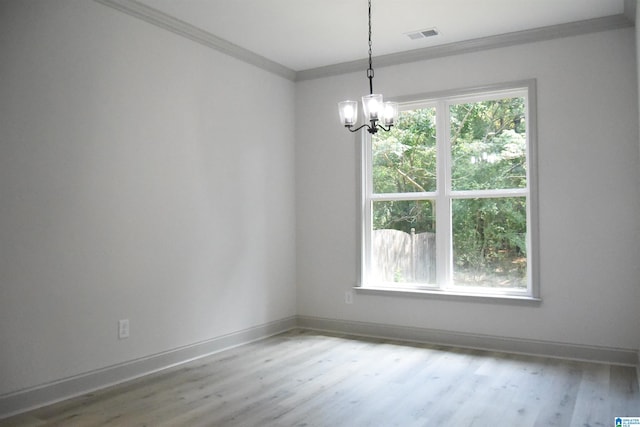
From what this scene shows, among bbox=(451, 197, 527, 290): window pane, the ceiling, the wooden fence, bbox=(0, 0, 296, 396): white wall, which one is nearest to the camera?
bbox=(0, 0, 296, 396): white wall

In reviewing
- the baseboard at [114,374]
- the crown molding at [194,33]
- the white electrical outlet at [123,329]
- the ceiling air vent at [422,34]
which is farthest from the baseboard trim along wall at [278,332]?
the ceiling air vent at [422,34]

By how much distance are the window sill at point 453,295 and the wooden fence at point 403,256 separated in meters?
0.14

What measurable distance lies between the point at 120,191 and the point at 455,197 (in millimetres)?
2906

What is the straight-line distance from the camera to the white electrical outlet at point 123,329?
3.72m

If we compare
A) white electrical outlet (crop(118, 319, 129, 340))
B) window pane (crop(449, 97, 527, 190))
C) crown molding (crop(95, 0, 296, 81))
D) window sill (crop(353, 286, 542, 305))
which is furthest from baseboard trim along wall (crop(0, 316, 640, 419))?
crown molding (crop(95, 0, 296, 81))

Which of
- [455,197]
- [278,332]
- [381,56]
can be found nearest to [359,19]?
[381,56]

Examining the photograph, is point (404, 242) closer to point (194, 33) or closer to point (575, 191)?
point (575, 191)

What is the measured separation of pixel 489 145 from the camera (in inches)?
187

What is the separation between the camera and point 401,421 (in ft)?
9.78

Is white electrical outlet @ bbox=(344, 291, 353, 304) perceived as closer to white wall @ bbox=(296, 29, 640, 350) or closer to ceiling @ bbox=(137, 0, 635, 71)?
white wall @ bbox=(296, 29, 640, 350)

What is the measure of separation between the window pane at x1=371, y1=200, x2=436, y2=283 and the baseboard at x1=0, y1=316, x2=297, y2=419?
1335 mm

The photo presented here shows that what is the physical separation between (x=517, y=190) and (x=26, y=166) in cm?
377

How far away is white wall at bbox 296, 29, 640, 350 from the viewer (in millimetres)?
4129

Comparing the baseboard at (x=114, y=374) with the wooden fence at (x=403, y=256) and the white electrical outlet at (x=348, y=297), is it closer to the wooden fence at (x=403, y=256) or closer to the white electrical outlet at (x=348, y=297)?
the white electrical outlet at (x=348, y=297)
